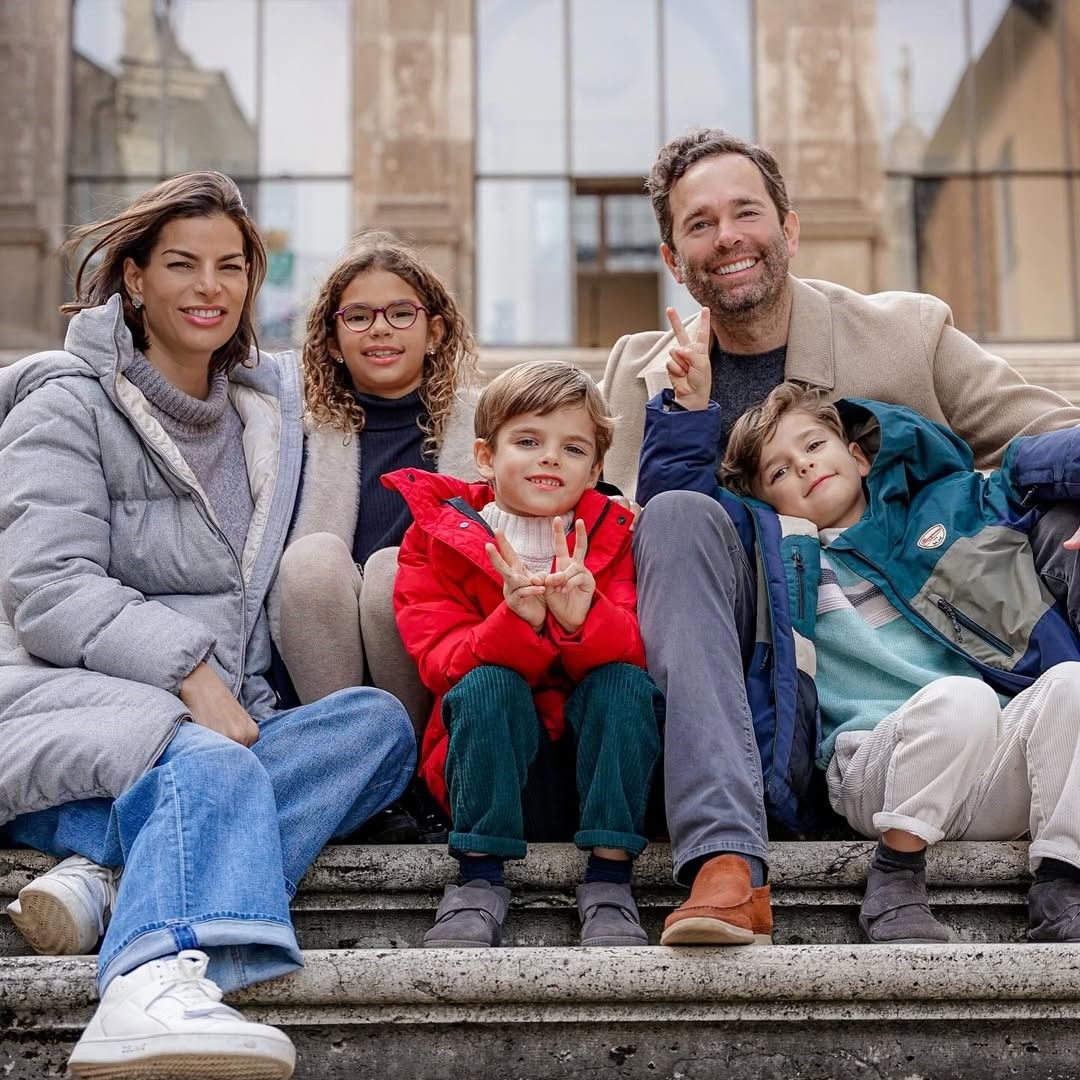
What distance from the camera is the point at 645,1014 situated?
88.4 inches

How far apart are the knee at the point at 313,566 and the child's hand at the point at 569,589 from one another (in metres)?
0.66

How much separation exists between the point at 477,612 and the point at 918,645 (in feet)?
3.14

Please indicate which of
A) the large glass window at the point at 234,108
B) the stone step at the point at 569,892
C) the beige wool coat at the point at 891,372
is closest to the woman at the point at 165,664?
the stone step at the point at 569,892

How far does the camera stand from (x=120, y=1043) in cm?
202

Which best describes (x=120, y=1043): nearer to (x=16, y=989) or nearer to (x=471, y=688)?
(x=16, y=989)

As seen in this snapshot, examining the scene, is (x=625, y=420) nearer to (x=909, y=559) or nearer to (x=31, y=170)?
(x=909, y=559)

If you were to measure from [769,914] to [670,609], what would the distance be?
58 cm

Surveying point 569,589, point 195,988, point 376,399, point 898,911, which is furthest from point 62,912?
point 376,399

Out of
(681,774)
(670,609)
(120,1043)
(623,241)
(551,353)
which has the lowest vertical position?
(120,1043)

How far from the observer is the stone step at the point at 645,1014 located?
2.23m

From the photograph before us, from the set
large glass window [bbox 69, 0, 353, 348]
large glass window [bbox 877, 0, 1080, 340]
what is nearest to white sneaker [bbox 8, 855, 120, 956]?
large glass window [bbox 69, 0, 353, 348]

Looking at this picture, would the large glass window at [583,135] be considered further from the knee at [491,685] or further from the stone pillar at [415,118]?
the knee at [491,685]

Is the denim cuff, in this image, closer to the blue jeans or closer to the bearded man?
the bearded man

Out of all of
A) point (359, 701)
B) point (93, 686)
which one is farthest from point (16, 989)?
point (359, 701)
